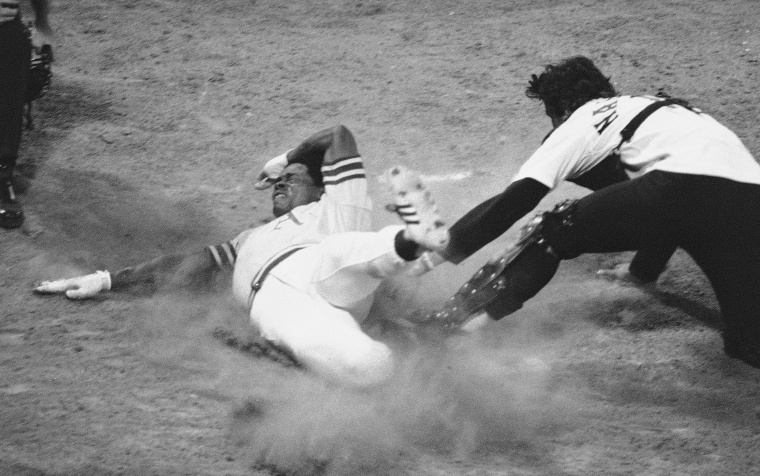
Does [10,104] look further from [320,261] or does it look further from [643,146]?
[643,146]

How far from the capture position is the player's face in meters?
5.34

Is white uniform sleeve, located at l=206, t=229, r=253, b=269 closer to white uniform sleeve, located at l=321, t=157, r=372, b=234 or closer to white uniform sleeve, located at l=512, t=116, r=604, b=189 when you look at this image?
white uniform sleeve, located at l=321, t=157, r=372, b=234

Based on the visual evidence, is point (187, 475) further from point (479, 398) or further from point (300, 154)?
point (300, 154)

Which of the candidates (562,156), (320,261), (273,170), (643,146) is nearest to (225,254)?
(273,170)

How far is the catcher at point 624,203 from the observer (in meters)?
4.15

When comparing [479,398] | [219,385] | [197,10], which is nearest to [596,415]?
[479,398]

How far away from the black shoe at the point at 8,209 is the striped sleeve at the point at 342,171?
225cm

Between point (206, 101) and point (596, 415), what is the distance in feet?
15.4

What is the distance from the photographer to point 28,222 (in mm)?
6098

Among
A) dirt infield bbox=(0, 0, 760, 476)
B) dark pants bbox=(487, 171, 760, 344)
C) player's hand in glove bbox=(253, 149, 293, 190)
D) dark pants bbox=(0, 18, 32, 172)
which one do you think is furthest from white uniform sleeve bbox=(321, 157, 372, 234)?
dark pants bbox=(0, 18, 32, 172)

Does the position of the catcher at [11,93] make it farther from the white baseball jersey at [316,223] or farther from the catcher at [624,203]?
the catcher at [624,203]

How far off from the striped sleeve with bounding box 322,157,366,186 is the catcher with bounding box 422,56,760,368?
0.84m

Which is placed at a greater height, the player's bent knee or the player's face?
the player's face

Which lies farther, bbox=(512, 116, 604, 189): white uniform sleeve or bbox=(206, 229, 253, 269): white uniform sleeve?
bbox=(206, 229, 253, 269): white uniform sleeve
